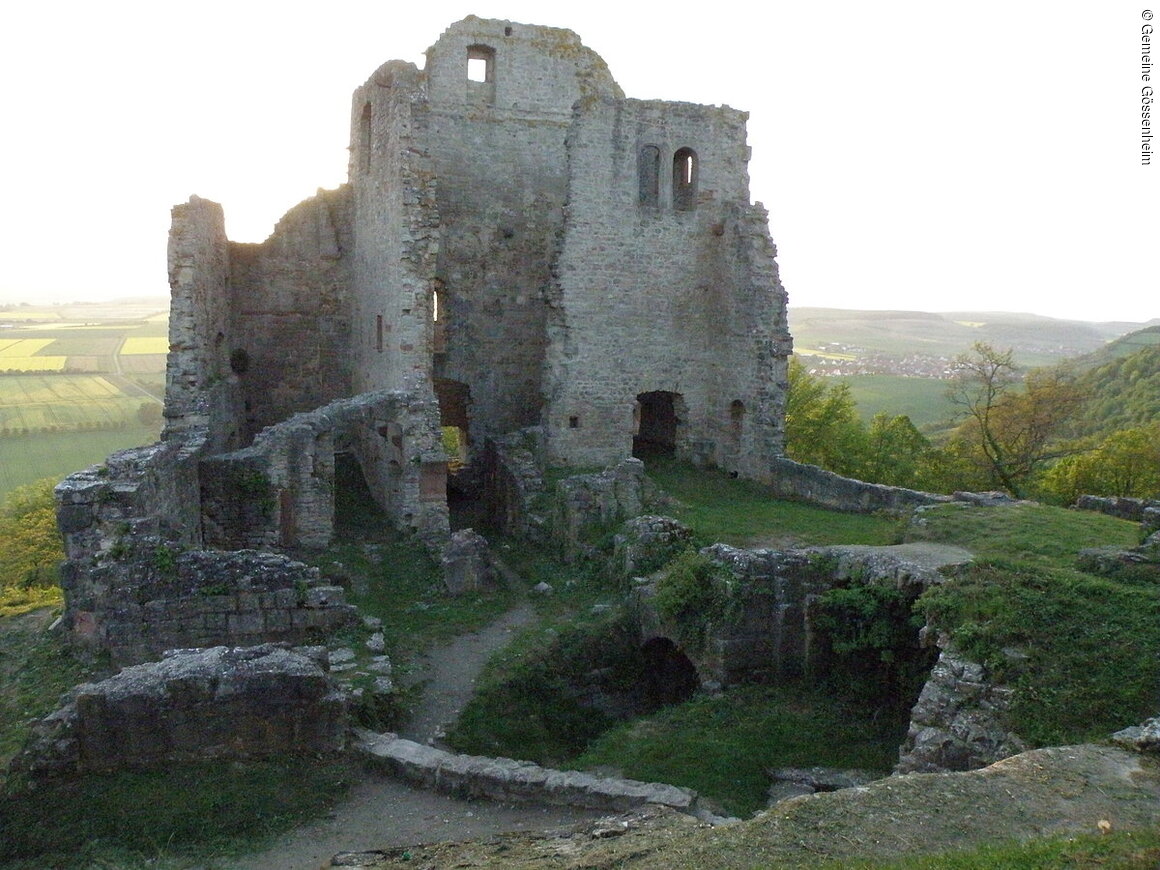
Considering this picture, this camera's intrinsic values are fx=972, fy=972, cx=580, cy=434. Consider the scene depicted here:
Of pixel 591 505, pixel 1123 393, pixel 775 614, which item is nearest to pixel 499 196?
pixel 591 505

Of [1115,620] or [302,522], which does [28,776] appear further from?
[1115,620]

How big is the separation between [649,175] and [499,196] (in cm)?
379

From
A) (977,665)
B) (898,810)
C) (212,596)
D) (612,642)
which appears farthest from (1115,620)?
(212,596)

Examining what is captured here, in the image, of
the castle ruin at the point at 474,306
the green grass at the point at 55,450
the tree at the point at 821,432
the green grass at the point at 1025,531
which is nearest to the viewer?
the green grass at the point at 1025,531

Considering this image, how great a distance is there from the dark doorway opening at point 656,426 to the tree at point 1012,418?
33.3 ft

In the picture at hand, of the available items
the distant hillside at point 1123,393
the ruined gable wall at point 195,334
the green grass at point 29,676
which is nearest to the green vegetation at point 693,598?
the green grass at point 29,676

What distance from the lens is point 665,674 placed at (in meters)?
12.9

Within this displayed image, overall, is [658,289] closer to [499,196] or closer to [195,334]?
[499,196]

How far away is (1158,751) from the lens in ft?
24.1

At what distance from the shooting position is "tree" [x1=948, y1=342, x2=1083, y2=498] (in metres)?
27.6

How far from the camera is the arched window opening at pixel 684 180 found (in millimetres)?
20359

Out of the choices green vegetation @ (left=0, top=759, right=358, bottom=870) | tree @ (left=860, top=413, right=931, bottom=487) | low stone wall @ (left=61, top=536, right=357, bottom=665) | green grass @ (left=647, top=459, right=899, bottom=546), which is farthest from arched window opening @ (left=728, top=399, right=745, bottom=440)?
green vegetation @ (left=0, top=759, right=358, bottom=870)

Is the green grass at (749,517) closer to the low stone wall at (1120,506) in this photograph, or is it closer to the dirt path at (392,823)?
the low stone wall at (1120,506)

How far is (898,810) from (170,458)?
11.2m
